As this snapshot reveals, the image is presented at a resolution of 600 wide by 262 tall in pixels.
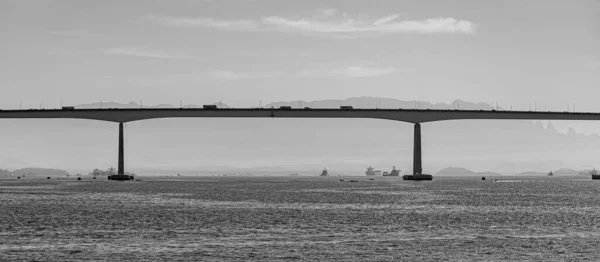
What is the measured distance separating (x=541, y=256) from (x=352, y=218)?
Answer: 2971 cm

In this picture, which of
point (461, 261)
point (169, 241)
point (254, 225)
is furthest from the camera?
point (254, 225)

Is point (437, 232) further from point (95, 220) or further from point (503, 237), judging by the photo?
point (95, 220)

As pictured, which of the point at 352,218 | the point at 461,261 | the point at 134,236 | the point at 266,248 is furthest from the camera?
the point at 352,218

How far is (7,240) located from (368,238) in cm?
2264

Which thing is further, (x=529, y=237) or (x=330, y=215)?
(x=330, y=215)

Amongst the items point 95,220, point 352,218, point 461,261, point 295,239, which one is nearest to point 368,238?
point 295,239

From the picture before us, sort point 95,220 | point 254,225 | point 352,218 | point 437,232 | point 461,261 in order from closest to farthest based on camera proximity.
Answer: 1. point 461,261
2. point 437,232
3. point 254,225
4. point 95,220
5. point 352,218

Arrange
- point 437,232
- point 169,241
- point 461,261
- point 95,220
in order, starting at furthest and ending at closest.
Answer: point 95,220 < point 437,232 < point 169,241 < point 461,261

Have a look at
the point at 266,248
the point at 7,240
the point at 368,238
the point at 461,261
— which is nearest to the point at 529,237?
the point at 368,238

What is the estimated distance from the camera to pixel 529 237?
5500 cm

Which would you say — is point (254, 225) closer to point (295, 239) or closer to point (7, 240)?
point (295, 239)

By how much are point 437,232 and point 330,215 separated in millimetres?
18845

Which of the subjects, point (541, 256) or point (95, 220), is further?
point (95, 220)

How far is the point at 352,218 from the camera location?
72.4 meters
